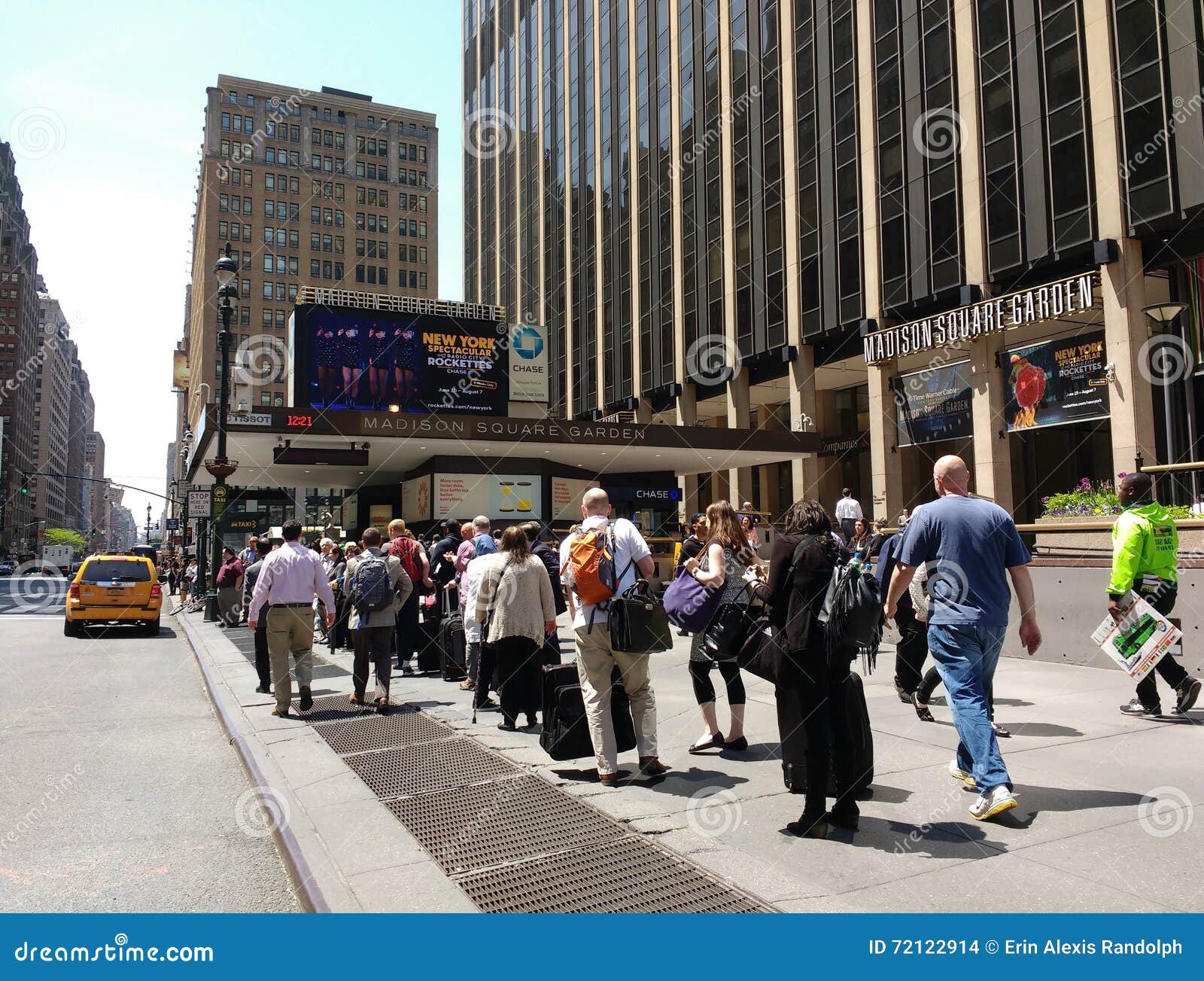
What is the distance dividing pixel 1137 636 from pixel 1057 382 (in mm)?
20277

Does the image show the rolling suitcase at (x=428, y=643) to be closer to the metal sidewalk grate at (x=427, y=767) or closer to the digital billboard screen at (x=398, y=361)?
the metal sidewalk grate at (x=427, y=767)

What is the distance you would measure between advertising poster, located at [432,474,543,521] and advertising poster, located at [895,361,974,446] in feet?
42.5

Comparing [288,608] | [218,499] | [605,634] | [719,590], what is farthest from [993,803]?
[218,499]

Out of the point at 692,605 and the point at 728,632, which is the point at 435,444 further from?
the point at 728,632

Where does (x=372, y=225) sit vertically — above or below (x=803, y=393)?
above

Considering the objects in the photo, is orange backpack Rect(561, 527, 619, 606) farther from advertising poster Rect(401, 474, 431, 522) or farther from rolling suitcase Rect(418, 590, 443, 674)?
advertising poster Rect(401, 474, 431, 522)

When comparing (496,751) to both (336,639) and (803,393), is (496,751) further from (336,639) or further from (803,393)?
(803,393)

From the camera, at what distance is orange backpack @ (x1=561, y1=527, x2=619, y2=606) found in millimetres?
5727

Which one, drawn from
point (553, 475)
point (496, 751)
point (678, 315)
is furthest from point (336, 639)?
point (678, 315)

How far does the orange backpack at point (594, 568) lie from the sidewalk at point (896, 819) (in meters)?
1.23

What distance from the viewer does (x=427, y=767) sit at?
6234mm

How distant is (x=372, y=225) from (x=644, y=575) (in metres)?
102

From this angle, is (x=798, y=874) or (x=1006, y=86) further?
(x=1006, y=86)

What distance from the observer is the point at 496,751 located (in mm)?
6699
